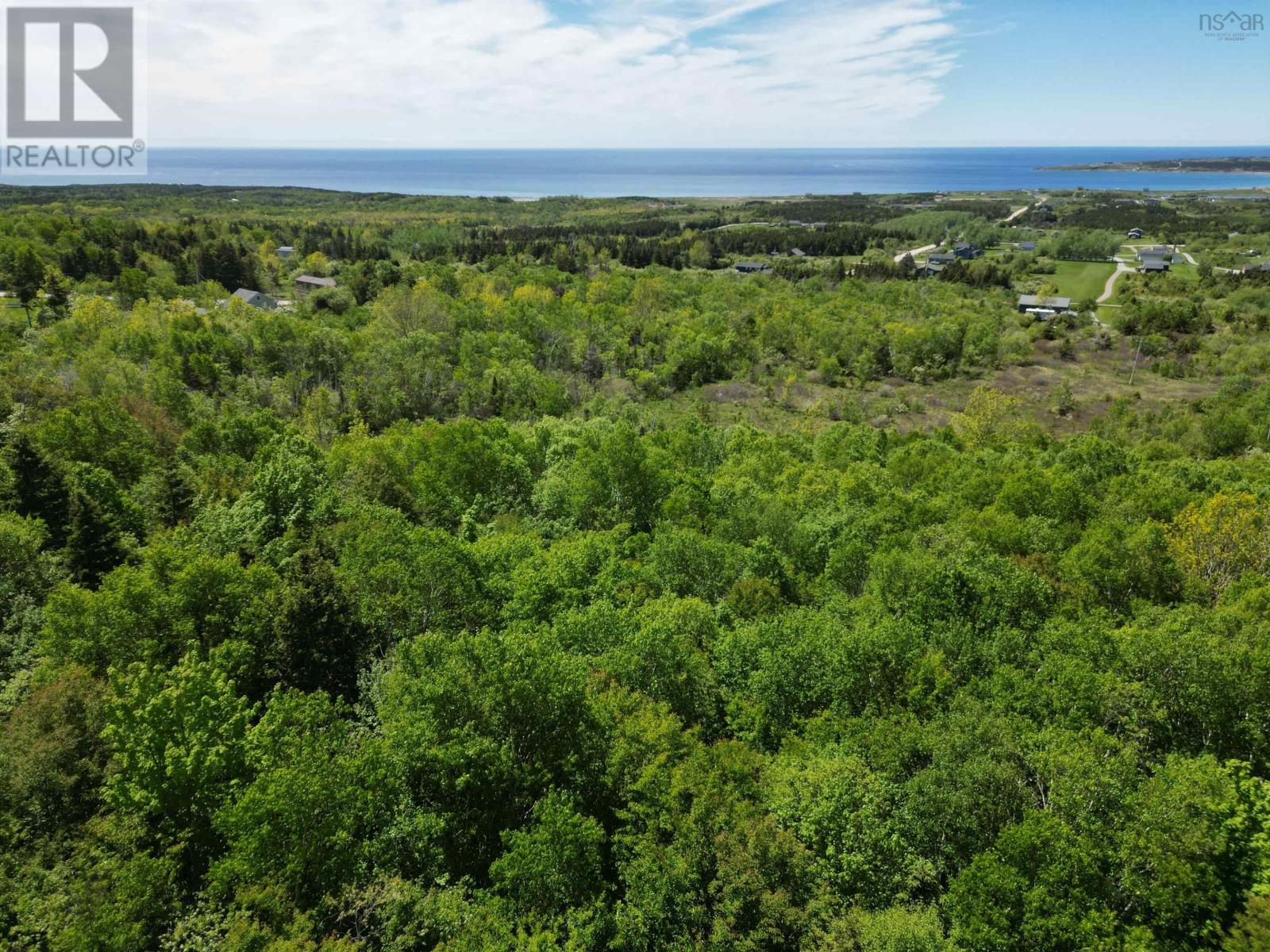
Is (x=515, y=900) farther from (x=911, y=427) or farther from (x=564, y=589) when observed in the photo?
(x=911, y=427)

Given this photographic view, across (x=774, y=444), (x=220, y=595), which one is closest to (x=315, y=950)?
(x=220, y=595)

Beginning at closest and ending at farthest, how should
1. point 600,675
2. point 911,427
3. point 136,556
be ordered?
point 600,675 → point 136,556 → point 911,427

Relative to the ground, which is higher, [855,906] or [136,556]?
[136,556]

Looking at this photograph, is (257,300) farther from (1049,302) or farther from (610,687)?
(1049,302)

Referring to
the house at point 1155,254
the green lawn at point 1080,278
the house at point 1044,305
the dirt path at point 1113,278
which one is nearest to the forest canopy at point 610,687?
the house at point 1044,305

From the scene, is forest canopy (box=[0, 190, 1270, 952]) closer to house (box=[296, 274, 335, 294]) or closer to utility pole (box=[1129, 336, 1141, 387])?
utility pole (box=[1129, 336, 1141, 387])

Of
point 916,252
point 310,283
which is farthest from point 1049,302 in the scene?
point 310,283
